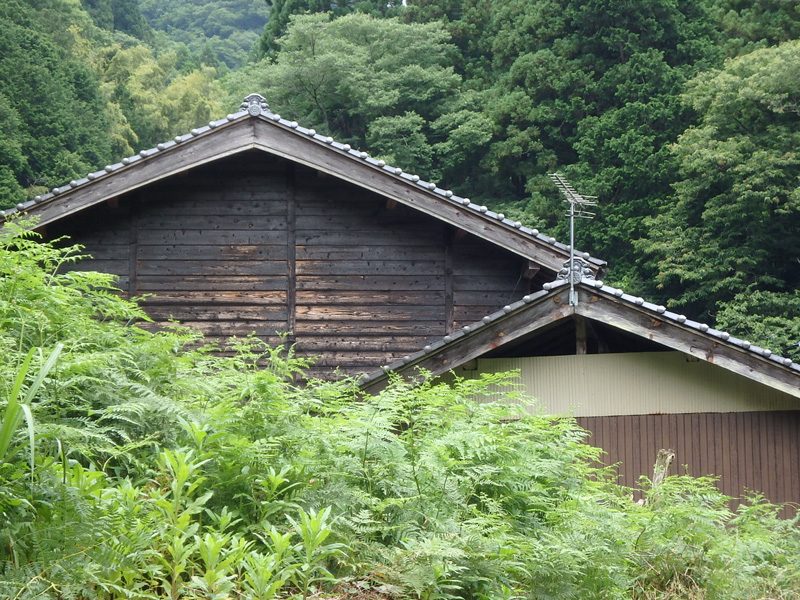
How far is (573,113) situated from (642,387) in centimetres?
2737

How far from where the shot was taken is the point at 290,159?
39.3 feet

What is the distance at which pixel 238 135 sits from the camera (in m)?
12.0

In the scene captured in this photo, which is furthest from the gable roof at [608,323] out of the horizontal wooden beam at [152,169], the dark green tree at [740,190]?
the dark green tree at [740,190]

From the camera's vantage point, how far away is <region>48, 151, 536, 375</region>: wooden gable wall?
490 inches

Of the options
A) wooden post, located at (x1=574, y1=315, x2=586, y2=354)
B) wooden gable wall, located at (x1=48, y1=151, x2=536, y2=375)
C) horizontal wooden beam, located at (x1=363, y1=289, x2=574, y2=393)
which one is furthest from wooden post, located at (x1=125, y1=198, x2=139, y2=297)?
wooden post, located at (x1=574, y1=315, x2=586, y2=354)

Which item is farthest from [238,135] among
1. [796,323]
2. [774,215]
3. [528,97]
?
[528,97]

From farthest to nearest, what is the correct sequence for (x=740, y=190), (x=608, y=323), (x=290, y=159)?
(x=740, y=190) → (x=290, y=159) → (x=608, y=323)

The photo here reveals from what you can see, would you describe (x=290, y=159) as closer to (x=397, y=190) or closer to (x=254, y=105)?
(x=254, y=105)

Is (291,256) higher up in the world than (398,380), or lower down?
higher up

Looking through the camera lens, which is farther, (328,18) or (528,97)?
(328,18)

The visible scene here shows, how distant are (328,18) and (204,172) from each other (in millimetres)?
30202

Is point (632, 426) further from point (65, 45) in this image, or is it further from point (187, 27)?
point (187, 27)

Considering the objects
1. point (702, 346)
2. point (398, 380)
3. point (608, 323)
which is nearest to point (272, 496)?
point (398, 380)

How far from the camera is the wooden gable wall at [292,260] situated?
1245 centimetres
